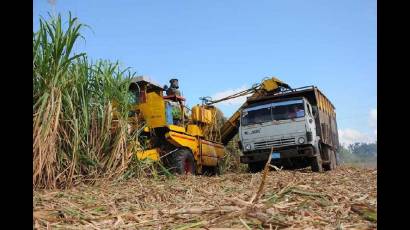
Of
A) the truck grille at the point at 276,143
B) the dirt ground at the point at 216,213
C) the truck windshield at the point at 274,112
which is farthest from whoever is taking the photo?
the truck windshield at the point at 274,112

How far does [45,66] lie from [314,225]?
3722mm

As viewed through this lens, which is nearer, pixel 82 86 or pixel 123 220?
pixel 123 220

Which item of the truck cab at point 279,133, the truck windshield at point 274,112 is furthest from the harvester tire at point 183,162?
the truck windshield at point 274,112

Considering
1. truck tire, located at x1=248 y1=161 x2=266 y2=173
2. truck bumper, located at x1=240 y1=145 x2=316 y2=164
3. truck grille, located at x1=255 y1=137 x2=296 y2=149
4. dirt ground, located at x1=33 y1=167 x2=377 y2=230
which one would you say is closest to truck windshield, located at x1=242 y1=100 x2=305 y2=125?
truck grille, located at x1=255 y1=137 x2=296 y2=149

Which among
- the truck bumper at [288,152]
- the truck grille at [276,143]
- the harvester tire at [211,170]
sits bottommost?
the harvester tire at [211,170]

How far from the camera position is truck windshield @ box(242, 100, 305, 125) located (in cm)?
1210

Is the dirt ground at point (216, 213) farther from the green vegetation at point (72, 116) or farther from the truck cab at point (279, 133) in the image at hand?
the truck cab at point (279, 133)

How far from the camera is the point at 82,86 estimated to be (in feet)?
18.7

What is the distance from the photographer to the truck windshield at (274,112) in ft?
39.7

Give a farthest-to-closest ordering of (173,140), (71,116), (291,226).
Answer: (173,140) → (71,116) → (291,226)

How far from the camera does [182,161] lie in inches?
415
